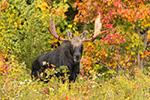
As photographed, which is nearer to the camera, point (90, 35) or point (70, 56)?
point (70, 56)

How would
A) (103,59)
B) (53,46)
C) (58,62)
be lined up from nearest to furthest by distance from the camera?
(58,62) < (103,59) < (53,46)

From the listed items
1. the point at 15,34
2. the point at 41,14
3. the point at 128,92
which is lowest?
the point at 128,92

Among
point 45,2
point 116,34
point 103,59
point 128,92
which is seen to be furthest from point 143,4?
point 128,92

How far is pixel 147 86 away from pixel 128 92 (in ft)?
1.57

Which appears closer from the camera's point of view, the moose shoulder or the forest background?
the moose shoulder

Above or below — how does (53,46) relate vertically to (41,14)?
below

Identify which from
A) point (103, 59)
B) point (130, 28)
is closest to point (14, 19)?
point (103, 59)

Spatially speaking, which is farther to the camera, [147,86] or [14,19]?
[14,19]

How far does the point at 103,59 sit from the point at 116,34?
131 cm

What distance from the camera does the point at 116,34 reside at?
30.3ft

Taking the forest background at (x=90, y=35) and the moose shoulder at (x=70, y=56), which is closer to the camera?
the moose shoulder at (x=70, y=56)

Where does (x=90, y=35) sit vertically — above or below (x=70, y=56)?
above

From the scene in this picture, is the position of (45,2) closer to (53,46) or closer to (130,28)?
(53,46)

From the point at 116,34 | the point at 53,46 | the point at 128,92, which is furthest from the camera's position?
the point at 53,46
